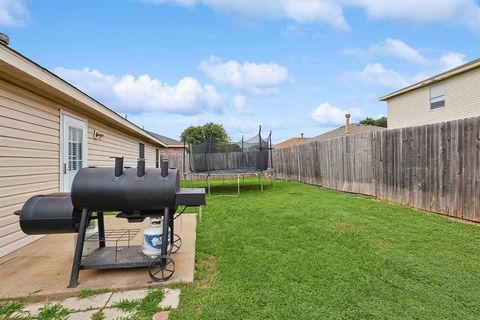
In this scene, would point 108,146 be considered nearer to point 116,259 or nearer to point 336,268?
point 116,259

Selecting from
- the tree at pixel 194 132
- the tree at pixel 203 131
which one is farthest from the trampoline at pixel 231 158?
the tree at pixel 194 132

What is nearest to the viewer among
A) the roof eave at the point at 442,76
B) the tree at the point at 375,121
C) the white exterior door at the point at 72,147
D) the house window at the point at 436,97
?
the white exterior door at the point at 72,147

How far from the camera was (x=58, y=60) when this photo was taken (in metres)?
9.27

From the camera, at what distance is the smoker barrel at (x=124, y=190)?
95.9 inches

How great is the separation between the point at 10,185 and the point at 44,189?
82cm

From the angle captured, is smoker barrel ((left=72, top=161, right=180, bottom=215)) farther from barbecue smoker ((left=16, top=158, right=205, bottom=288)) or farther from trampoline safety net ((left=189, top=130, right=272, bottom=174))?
trampoline safety net ((left=189, top=130, right=272, bottom=174))

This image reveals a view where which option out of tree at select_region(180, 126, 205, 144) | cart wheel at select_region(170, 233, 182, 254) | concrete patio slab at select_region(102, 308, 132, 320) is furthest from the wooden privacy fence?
tree at select_region(180, 126, 205, 144)

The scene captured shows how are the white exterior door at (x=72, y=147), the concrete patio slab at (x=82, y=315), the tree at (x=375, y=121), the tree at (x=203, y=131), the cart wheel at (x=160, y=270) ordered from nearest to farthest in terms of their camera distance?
1. the concrete patio slab at (x=82, y=315)
2. the cart wheel at (x=160, y=270)
3. the white exterior door at (x=72, y=147)
4. the tree at (x=203, y=131)
5. the tree at (x=375, y=121)

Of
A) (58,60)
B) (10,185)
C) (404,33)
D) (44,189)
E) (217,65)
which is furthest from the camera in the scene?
(217,65)

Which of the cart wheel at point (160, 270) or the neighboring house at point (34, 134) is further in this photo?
the neighboring house at point (34, 134)

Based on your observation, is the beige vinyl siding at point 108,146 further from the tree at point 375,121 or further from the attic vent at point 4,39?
the tree at point 375,121

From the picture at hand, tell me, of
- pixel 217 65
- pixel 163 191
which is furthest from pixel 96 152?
pixel 217 65

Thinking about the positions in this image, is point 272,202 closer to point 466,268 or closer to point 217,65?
point 466,268

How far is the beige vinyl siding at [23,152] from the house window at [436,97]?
1294cm
